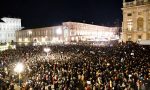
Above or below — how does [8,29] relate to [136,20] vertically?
below

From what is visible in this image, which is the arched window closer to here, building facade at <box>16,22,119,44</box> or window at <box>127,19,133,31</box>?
window at <box>127,19,133,31</box>

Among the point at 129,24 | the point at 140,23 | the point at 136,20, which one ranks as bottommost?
the point at 129,24

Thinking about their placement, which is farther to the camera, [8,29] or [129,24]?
[8,29]

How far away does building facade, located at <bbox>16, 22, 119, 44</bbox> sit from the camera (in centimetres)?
7750

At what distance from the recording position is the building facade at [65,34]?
77.5 m

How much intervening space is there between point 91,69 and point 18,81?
6.30 meters

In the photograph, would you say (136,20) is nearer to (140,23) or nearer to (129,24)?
(140,23)

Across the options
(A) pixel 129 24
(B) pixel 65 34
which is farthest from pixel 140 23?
(B) pixel 65 34

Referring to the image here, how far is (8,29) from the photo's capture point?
9775 centimetres

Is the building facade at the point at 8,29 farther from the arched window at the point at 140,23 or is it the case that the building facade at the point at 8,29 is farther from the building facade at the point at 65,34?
the arched window at the point at 140,23

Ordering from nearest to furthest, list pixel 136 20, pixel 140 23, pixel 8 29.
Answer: pixel 136 20, pixel 140 23, pixel 8 29

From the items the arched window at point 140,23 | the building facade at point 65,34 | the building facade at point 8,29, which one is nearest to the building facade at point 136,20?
the arched window at point 140,23

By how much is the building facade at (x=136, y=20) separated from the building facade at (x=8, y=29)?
184 feet

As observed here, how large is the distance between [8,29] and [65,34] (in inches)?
1249
